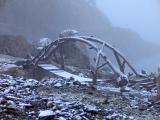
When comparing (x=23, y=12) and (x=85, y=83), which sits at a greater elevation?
(x=23, y=12)

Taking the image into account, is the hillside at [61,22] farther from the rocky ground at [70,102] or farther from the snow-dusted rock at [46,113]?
the snow-dusted rock at [46,113]

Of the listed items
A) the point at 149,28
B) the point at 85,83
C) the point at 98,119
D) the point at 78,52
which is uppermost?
the point at 149,28

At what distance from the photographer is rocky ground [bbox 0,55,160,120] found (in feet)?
23.9

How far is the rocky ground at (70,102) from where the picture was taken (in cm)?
729

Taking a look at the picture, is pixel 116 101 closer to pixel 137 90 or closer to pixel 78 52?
pixel 137 90

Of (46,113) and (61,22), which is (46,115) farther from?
(61,22)

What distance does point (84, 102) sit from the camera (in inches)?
347

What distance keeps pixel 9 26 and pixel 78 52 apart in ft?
68.7

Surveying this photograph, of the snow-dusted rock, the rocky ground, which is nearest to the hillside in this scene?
the rocky ground

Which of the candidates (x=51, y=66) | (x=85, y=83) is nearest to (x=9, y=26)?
(x=51, y=66)

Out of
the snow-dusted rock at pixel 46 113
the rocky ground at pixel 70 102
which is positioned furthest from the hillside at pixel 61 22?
the snow-dusted rock at pixel 46 113

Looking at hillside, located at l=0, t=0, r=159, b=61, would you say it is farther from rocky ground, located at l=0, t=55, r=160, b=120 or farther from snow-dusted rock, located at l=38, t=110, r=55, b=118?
snow-dusted rock, located at l=38, t=110, r=55, b=118

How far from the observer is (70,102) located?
861 centimetres

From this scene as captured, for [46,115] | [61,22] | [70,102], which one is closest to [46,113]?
[46,115]
